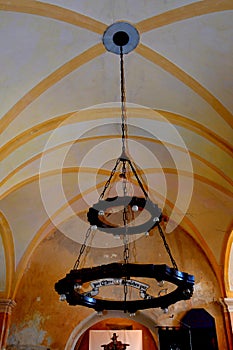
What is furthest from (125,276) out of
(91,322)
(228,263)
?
(91,322)

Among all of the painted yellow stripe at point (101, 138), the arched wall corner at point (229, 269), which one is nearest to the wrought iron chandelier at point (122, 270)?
the painted yellow stripe at point (101, 138)

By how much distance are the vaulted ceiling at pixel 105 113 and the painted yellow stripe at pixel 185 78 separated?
0.01 m

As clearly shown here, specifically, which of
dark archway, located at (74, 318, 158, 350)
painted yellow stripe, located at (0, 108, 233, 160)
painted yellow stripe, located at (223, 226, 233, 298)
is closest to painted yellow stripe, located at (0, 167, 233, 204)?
painted yellow stripe, located at (0, 108, 233, 160)

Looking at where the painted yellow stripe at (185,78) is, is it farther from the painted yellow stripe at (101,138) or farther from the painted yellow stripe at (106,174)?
the painted yellow stripe at (106,174)

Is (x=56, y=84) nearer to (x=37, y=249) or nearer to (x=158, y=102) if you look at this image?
(x=158, y=102)

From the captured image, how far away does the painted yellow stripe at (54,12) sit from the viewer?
12.5 feet

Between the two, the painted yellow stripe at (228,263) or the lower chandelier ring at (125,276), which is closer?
the lower chandelier ring at (125,276)

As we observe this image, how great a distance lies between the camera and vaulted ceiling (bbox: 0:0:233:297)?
13.5ft

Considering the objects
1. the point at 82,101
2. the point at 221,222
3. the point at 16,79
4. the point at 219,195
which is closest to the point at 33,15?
the point at 16,79

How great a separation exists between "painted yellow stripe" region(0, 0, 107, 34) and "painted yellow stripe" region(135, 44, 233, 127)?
65 centimetres

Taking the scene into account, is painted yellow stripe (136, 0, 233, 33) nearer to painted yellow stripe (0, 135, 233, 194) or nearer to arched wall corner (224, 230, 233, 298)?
painted yellow stripe (0, 135, 233, 194)

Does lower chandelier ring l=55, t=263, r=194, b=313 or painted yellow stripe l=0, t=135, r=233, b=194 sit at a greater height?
painted yellow stripe l=0, t=135, r=233, b=194

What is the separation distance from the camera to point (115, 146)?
6.53 m

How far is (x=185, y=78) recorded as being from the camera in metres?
4.83
